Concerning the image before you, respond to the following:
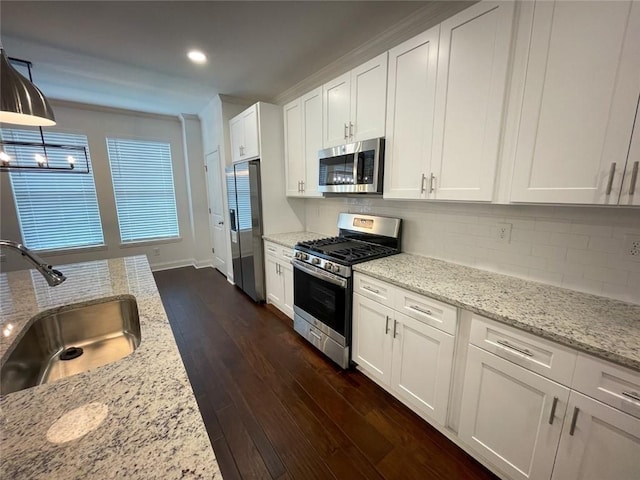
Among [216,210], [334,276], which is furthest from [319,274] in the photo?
[216,210]

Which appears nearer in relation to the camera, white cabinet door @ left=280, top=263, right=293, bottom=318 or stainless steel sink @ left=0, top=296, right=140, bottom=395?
stainless steel sink @ left=0, top=296, right=140, bottom=395

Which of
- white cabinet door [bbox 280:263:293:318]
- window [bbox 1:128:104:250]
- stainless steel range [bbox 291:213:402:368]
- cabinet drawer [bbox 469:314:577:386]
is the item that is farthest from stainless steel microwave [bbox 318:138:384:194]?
window [bbox 1:128:104:250]

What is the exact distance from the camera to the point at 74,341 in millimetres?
1324

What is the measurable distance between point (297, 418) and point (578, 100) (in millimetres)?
2308

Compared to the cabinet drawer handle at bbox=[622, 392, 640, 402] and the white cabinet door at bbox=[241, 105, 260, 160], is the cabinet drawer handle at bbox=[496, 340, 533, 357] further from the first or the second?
the white cabinet door at bbox=[241, 105, 260, 160]

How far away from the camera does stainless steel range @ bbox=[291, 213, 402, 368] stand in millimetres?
2092

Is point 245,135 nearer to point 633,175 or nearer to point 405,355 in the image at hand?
point 405,355

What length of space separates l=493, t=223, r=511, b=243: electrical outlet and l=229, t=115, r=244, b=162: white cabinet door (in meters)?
3.03

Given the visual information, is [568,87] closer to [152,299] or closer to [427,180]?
[427,180]

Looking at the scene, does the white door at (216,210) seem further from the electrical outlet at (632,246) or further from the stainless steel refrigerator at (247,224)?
the electrical outlet at (632,246)

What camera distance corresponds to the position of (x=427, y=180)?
5.83 feet

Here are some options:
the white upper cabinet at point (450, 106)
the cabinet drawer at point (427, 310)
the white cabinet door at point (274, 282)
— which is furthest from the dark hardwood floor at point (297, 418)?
the white upper cabinet at point (450, 106)

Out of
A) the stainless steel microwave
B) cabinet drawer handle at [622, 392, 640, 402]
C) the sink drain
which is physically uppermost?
the stainless steel microwave

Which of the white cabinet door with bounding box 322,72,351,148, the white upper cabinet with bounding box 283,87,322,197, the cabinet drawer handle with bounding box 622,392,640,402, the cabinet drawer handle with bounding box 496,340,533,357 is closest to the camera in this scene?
the cabinet drawer handle with bounding box 622,392,640,402
